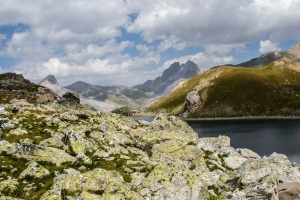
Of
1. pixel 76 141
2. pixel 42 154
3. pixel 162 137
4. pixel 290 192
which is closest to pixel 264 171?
pixel 290 192

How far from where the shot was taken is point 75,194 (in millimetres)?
18609

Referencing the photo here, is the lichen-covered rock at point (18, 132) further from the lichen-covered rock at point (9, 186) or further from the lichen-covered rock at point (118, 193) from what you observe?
the lichen-covered rock at point (118, 193)

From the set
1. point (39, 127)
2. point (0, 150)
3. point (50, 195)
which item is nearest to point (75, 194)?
point (50, 195)

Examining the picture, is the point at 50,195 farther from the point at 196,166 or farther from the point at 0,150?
the point at 196,166

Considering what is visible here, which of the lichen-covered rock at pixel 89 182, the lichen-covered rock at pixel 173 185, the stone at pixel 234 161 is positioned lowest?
the stone at pixel 234 161

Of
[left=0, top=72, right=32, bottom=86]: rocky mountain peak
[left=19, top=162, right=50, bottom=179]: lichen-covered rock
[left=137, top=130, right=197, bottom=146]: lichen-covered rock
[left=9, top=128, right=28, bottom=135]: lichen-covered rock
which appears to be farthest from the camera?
[left=0, top=72, right=32, bottom=86]: rocky mountain peak

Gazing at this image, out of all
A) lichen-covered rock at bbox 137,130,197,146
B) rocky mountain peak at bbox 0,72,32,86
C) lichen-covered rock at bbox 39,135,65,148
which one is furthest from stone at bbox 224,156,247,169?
rocky mountain peak at bbox 0,72,32,86

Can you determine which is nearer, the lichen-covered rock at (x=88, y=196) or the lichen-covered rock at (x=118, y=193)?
the lichen-covered rock at (x=88, y=196)

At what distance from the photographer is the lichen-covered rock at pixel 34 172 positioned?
858 inches

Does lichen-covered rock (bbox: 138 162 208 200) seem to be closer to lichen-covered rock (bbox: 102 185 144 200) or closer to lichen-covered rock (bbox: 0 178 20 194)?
lichen-covered rock (bbox: 102 185 144 200)

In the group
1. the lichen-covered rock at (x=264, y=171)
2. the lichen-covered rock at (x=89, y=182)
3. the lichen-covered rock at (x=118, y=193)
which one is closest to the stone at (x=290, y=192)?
the lichen-covered rock at (x=264, y=171)

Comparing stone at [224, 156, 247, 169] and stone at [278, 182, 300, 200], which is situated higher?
stone at [278, 182, 300, 200]

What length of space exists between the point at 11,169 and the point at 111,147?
11916mm

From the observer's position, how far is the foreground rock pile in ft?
65.0
